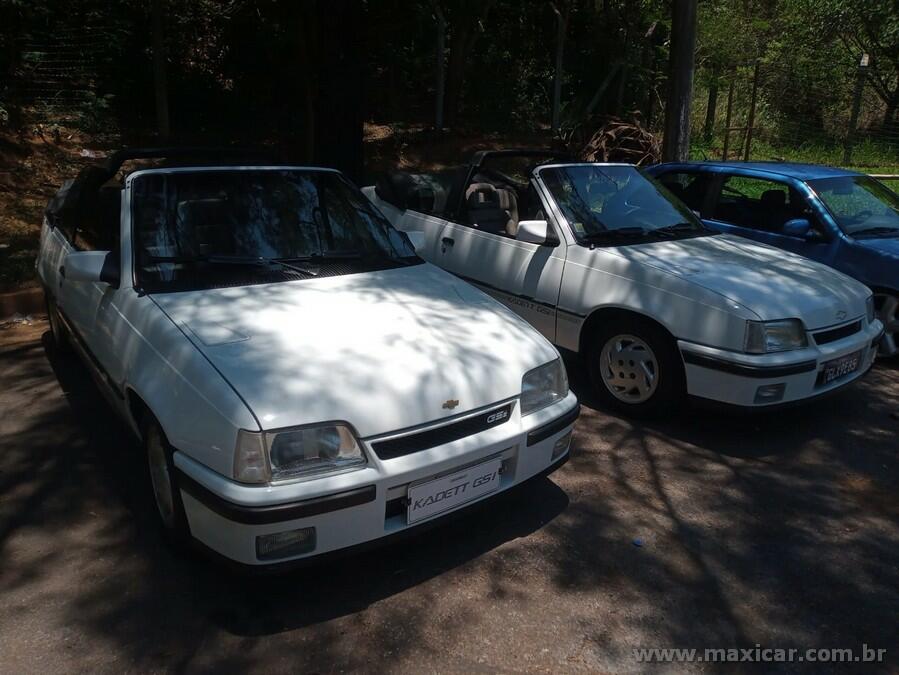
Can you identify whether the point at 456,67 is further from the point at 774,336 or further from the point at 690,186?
the point at 774,336

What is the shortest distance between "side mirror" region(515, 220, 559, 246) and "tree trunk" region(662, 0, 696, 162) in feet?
16.3

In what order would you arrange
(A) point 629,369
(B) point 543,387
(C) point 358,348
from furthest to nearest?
(A) point 629,369, (B) point 543,387, (C) point 358,348

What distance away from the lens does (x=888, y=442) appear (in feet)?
15.1

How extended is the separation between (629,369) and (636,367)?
2.3 inches

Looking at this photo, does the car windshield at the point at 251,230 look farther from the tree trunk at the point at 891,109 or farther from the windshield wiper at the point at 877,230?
the tree trunk at the point at 891,109

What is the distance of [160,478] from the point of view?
3.30 meters

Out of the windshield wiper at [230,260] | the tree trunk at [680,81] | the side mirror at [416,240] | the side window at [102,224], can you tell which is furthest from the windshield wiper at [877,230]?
the side window at [102,224]

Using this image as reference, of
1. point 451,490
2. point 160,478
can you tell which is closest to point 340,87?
point 160,478

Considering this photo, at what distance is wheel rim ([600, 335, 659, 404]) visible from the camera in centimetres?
465

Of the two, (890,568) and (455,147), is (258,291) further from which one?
(455,147)

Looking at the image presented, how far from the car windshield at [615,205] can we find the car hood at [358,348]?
166cm

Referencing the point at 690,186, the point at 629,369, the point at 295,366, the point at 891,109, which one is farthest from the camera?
the point at 891,109

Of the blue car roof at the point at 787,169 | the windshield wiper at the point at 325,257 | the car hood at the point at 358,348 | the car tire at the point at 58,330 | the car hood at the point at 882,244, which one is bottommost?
the car tire at the point at 58,330

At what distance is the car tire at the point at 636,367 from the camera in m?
4.53
